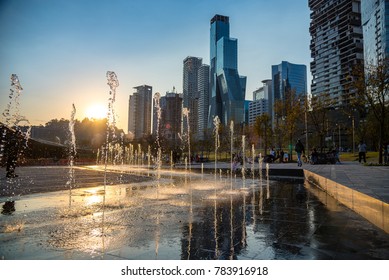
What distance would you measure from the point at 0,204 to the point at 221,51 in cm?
16966

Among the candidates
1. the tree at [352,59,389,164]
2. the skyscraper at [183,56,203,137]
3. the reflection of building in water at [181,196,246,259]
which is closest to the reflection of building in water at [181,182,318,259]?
the reflection of building in water at [181,196,246,259]

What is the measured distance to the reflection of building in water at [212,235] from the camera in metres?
3.06

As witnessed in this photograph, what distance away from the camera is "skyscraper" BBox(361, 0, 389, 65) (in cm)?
8888

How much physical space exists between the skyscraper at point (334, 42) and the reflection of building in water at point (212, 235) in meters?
118

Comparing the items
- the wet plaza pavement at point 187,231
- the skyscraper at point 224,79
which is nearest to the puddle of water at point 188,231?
the wet plaza pavement at point 187,231

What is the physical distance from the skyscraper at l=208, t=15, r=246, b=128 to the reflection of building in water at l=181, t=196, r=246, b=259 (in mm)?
142556

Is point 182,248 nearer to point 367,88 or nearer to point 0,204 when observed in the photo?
point 0,204

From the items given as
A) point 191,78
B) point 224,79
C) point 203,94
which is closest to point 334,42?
point 224,79

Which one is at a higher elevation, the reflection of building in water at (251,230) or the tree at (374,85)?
the tree at (374,85)

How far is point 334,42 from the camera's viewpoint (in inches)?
4850

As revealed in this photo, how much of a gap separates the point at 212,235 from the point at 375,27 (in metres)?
121

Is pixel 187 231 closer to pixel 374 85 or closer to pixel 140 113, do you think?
pixel 374 85

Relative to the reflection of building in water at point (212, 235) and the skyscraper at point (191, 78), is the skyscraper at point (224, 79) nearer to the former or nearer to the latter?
the skyscraper at point (191, 78)

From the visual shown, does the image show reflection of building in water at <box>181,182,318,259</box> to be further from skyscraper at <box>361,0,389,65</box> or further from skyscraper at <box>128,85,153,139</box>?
skyscraper at <box>128,85,153,139</box>
